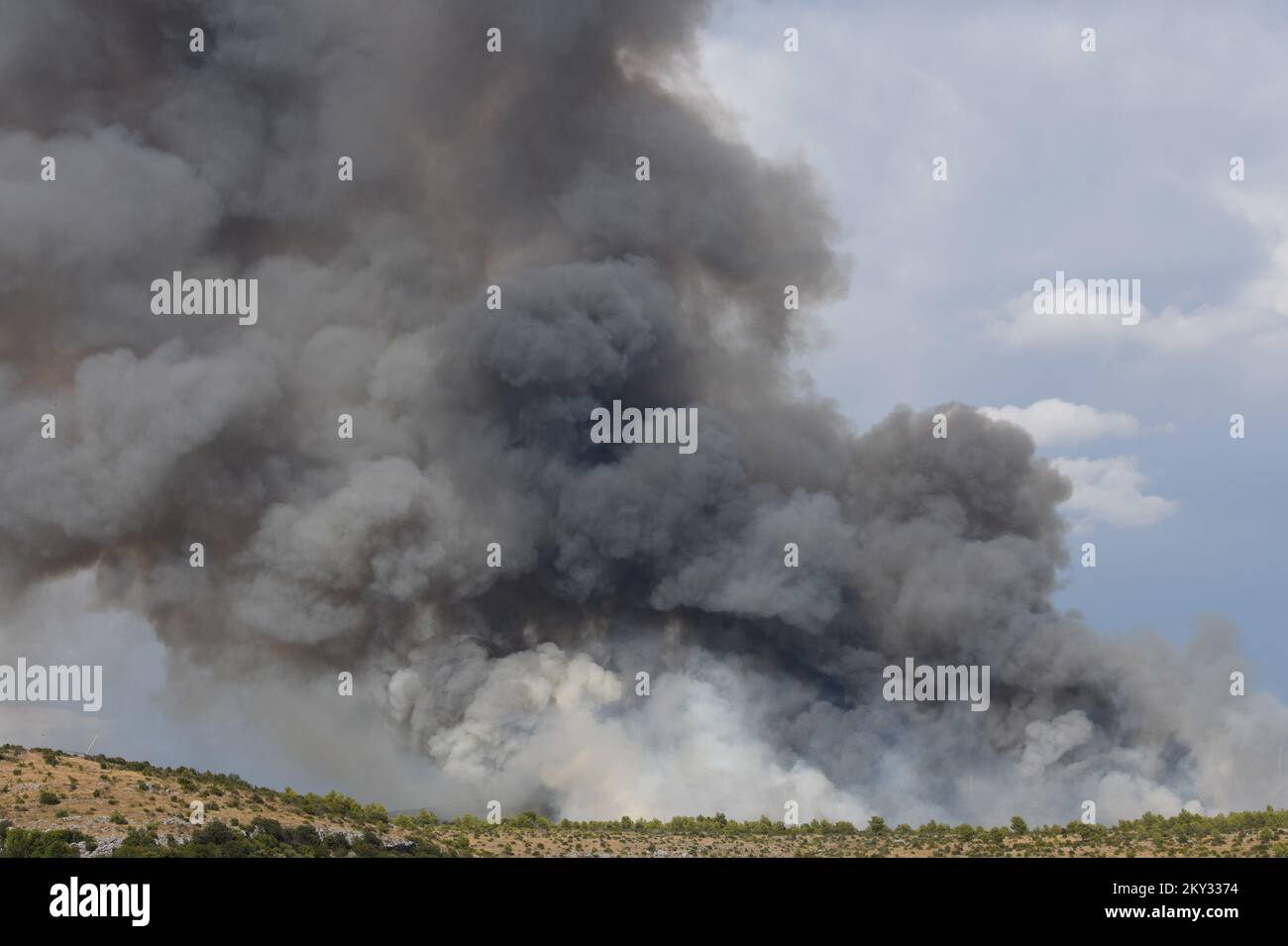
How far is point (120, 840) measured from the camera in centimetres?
4859

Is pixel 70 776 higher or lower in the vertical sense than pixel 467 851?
higher

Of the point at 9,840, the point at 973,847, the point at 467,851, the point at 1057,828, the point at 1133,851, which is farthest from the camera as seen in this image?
the point at 1057,828

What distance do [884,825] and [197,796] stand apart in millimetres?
51673

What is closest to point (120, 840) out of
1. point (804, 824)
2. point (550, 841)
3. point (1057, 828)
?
point (550, 841)

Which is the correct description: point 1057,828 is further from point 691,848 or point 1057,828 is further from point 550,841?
point 550,841

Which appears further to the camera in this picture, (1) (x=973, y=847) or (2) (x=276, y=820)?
(1) (x=973, y=847)

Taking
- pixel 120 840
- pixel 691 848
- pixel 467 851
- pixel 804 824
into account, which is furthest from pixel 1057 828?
pixel 120 840

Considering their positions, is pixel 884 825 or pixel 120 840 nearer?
pixel 120 840

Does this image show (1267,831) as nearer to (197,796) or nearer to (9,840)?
(197,796)

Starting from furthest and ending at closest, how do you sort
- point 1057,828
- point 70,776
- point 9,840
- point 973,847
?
point 1057,828 < point 973,847 < point 70,776 < point 9,840

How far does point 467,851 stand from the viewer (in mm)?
65500
